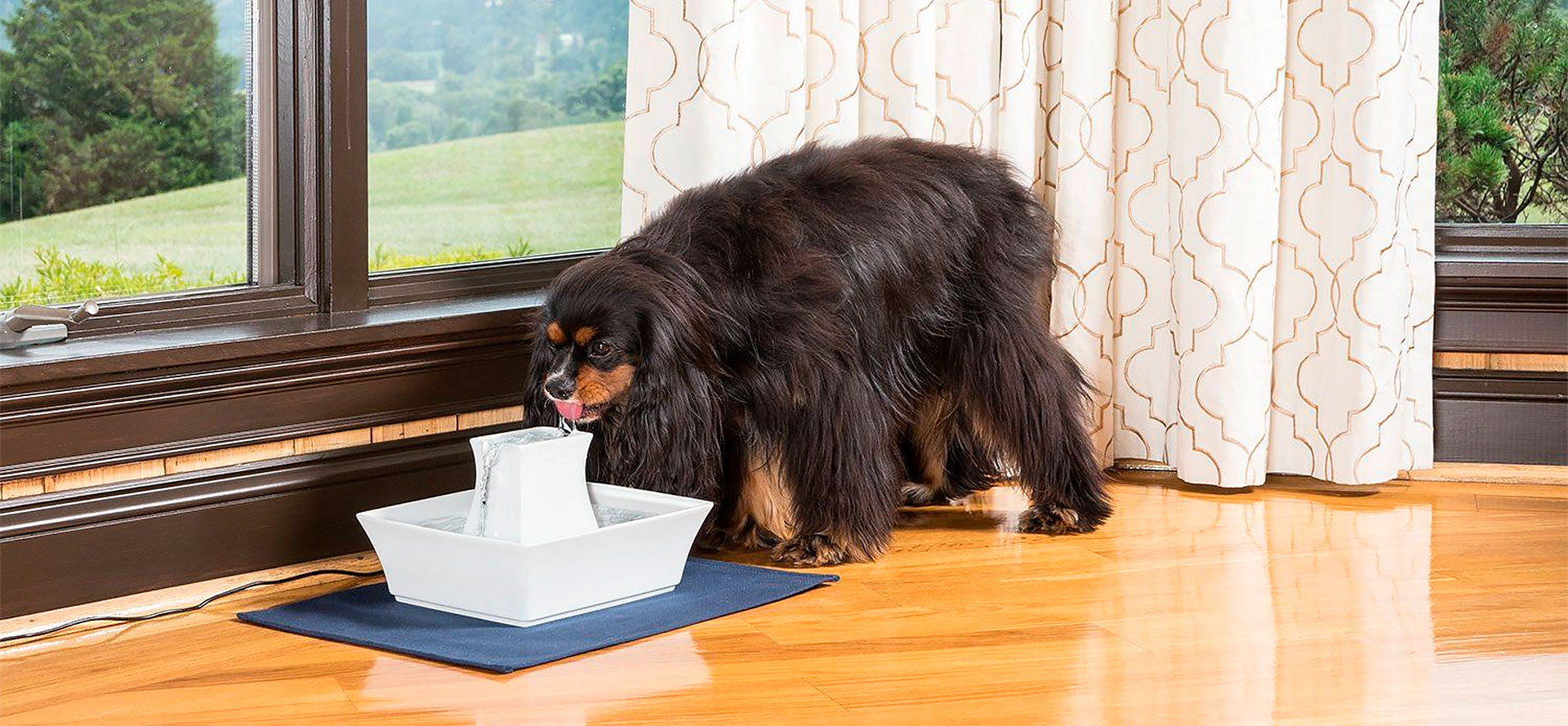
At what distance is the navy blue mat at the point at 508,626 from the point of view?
7.19 feet

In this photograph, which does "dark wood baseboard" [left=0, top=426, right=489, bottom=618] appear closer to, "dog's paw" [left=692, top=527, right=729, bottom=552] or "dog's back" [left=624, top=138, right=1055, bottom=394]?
"dog's paw" [left=692, top=527, right=729, bottom=552]

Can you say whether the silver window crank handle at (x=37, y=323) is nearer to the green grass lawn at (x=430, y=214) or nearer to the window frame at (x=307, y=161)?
the green grass lawn at (x=430, y=214)

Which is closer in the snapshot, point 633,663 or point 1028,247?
point 633,663

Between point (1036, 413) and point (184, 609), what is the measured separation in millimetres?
1405

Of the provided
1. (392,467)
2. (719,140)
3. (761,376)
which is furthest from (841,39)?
(392,467)

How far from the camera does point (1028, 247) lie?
9.32 ft

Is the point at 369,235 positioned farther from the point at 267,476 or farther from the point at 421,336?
the point at 267,476

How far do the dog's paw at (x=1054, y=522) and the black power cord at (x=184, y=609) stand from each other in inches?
44.8

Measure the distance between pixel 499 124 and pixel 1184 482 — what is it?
1551 millimetres

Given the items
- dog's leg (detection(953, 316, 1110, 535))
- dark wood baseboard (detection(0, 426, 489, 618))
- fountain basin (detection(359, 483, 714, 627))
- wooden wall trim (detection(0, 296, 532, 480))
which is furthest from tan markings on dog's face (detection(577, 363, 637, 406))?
dog's leg (detection(953, 316, 1110, 535))

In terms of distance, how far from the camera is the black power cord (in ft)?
7.55

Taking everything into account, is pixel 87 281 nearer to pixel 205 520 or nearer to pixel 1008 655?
pixel 205 520

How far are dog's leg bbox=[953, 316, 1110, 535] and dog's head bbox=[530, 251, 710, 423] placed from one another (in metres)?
→ 0.56

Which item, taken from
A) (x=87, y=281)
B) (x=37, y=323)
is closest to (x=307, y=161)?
(x=87, y=281)
